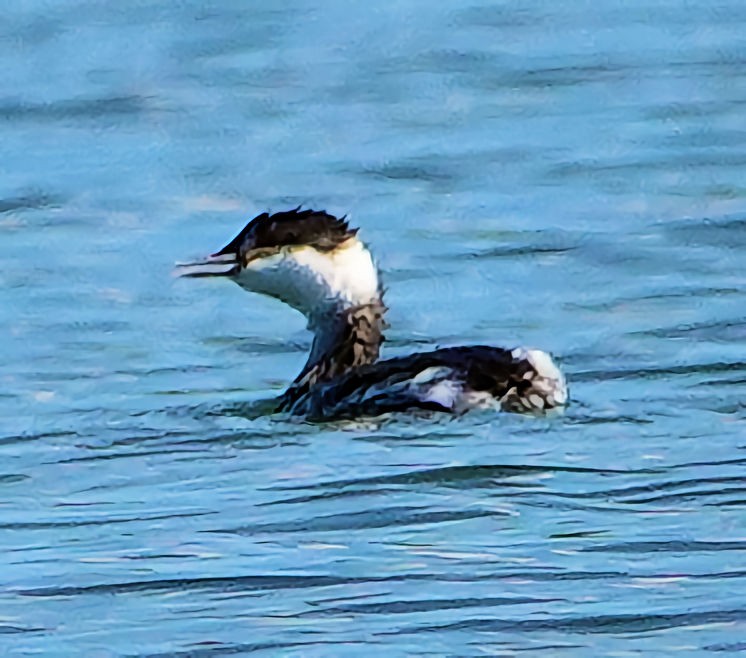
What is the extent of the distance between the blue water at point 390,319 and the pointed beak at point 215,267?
1.18 ft

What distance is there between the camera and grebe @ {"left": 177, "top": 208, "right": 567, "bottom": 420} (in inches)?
440

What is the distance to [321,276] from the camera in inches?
475

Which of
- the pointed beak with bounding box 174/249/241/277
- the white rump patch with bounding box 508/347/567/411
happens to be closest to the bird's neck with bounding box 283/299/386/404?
the pointed beak with bounding box 174/249/241/277

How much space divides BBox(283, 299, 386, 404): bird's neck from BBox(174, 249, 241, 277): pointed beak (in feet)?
1.22

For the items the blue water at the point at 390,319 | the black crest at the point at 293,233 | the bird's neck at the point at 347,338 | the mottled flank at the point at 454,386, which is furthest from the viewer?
the black crest at the point at 293,233

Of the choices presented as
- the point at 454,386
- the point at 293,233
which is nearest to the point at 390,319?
the point at 293,233

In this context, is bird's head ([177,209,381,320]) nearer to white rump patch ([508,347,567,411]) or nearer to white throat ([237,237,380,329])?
white throat ([237,237,380,329])

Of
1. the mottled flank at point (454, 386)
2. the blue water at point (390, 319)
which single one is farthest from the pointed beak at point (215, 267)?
the mottled flank at point (454, 386)

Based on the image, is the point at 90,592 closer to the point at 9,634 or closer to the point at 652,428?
the point at 9,634

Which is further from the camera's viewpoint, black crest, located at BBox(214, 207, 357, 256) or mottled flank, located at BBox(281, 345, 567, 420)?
black crest, located at BBox(214, 207, 357, 256)

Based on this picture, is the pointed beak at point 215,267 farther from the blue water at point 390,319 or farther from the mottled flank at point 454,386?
Answer: the mottled flank at point 454,386

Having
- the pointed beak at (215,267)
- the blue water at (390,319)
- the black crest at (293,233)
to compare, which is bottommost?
the blue water at (390,319)

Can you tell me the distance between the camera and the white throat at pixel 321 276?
12.0m

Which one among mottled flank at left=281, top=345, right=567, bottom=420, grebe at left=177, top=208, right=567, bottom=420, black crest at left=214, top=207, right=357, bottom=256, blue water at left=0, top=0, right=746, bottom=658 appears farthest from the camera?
black crest at left=214, top=207, right=357, bottom=256
